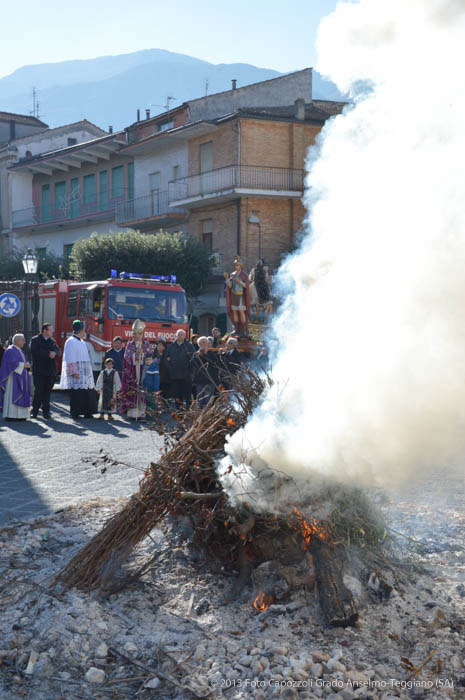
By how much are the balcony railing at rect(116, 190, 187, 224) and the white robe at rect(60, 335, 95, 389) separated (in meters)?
23.1

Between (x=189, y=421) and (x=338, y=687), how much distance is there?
2101mm

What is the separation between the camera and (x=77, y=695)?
3492 mm

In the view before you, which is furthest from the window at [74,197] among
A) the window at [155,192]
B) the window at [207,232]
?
the window at [207,232]

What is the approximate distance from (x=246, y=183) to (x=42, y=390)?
20676 mm

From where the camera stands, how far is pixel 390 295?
154 inches

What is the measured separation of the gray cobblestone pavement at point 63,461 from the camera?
7098mm

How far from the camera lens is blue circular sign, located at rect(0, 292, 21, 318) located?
58.5 ft

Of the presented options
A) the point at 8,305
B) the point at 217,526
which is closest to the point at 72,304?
the point at 8,305

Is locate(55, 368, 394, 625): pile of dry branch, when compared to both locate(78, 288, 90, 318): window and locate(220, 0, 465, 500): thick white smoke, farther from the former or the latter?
locate(78, 288, 90, 318): window

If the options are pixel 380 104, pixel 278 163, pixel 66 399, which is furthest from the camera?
pixel 278 163

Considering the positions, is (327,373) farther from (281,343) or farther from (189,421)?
(189,421)

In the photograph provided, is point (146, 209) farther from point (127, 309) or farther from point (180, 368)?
point (180, 368)

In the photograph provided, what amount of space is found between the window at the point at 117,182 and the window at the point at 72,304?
69.4 feet

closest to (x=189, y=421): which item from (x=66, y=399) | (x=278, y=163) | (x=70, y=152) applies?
(x=66, y=399)
